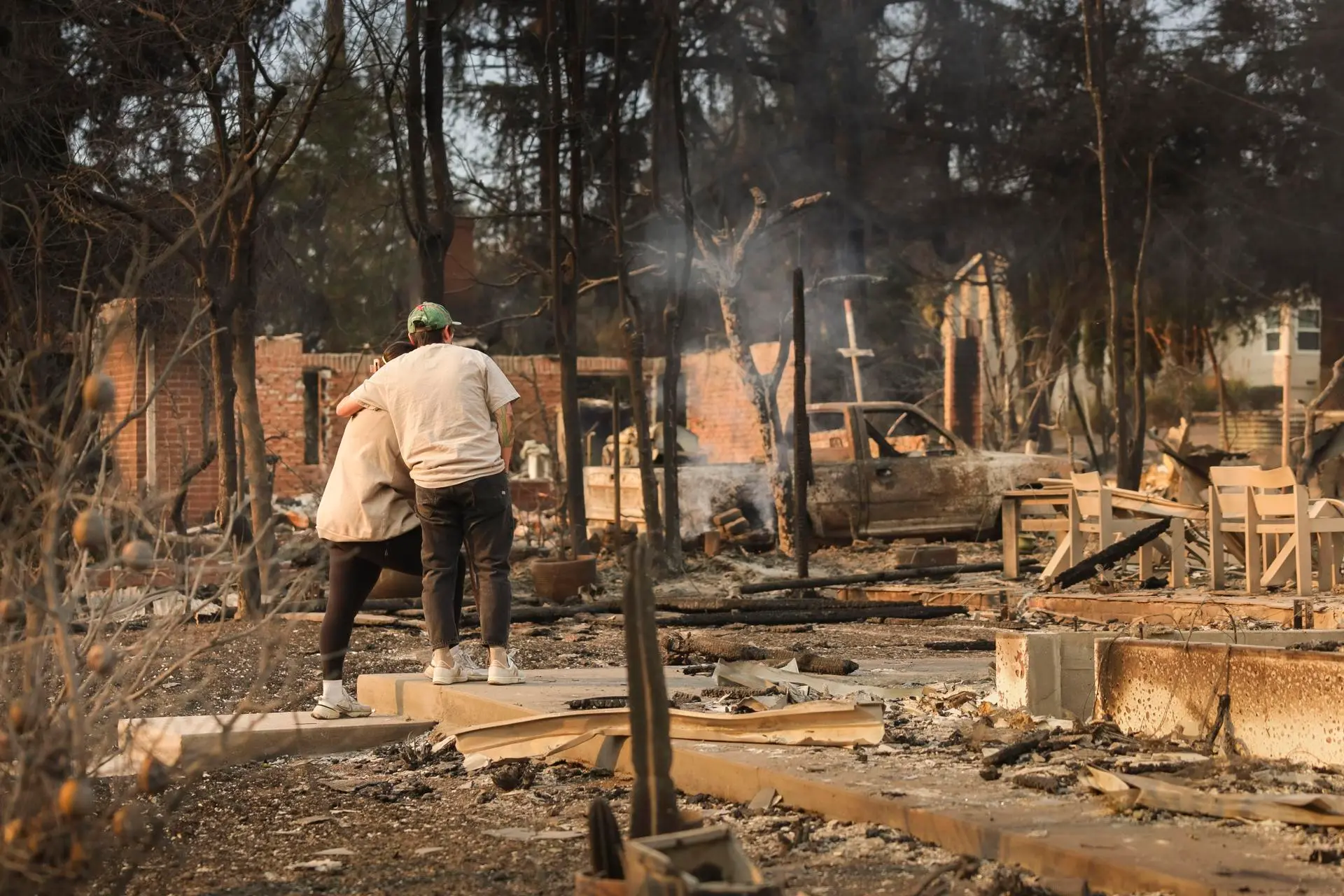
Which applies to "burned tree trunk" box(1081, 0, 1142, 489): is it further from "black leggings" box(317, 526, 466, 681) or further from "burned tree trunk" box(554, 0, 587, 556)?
"black leggings" box(317, 526, 466, 681)

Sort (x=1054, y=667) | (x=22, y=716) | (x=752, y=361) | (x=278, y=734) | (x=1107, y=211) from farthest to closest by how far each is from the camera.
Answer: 1. (x=752, y=361)
2. (x=1107, y=211)
3. (x=278, y=734)
4. (x=1054, y=667)
5. (x=22, y=716)

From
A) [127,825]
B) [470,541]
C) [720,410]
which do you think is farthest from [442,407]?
[720,410]

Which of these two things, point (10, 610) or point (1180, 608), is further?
point (1180, 608)

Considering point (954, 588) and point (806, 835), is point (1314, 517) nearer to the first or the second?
point (954, 588)

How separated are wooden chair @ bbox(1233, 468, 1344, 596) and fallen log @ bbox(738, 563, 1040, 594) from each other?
325 cm

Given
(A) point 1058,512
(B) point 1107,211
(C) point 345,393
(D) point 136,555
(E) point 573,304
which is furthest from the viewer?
(C) point 345,393

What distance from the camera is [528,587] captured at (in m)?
15.4

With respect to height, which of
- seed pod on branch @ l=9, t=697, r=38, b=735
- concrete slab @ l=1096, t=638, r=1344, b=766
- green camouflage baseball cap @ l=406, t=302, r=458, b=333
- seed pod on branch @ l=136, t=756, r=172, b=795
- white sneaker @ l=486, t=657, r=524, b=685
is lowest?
white sneaker @ l=486, t=657, r=524, b=685

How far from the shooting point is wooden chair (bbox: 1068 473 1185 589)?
1291 centimetres

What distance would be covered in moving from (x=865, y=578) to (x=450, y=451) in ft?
24.8

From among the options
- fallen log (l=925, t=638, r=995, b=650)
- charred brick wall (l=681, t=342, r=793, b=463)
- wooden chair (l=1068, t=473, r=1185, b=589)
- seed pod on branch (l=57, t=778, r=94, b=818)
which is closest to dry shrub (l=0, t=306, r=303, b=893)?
seed pod on branch (l=57, t=778, r=94, b=818)

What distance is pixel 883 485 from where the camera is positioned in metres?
19.0

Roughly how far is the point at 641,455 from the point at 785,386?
901cm

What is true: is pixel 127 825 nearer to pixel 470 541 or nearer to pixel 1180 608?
pixel 470 541
